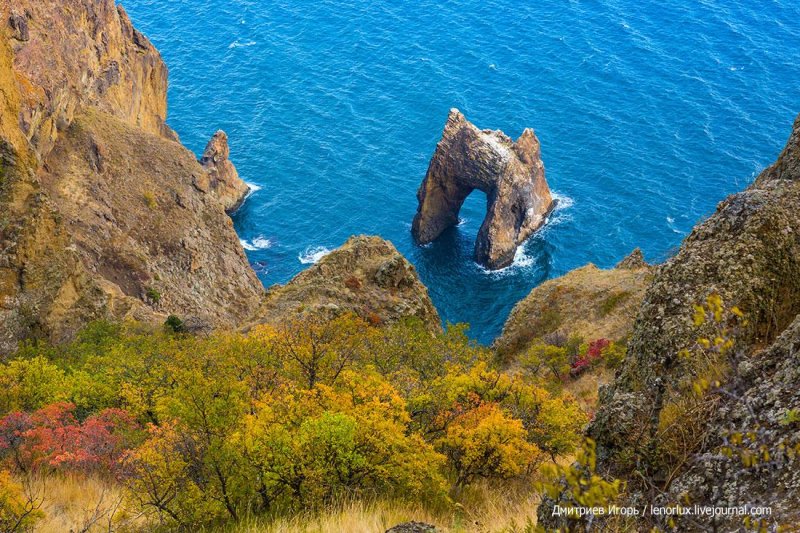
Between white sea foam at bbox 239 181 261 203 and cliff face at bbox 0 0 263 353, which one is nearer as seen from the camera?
cliff face at bbox 0 0 263 353

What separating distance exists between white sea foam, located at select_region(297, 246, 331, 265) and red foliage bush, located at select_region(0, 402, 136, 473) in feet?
285

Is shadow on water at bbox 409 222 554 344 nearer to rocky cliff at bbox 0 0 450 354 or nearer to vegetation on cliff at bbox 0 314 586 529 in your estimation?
rocky cliff at bbox 0 0 450 354

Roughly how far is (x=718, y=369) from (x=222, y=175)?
436 feet

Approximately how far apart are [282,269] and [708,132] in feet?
289

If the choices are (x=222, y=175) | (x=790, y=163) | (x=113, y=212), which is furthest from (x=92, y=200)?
(x=790, y=163)

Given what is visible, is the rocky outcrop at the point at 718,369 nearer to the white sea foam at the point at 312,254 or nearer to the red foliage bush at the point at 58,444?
the red foliage bush at the point at 58,444

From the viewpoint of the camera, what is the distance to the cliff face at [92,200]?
63.6 m

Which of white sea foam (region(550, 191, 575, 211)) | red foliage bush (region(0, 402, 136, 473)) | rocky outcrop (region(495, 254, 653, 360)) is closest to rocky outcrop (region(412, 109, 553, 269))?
white sea foam (region(550, 191, 575, 211))

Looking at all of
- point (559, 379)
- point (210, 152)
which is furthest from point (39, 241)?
point (210, 152)

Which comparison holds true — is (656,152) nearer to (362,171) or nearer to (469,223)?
(469,223)

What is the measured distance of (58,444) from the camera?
1329 inches

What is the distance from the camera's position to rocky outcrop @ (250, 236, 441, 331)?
58.6 m

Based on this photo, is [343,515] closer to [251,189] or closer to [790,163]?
[790,163]

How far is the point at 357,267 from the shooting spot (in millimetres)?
62438
